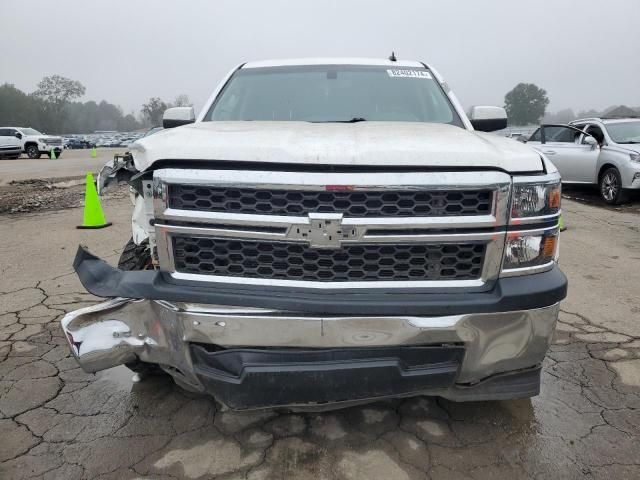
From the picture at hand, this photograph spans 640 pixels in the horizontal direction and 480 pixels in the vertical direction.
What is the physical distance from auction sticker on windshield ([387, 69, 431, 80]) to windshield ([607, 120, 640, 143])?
26.5ft

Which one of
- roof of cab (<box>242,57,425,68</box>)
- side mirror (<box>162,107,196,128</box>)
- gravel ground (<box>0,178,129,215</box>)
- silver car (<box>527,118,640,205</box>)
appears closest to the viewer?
side mirror (<box>162,107,196,128</box>)

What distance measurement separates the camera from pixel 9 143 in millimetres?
27422

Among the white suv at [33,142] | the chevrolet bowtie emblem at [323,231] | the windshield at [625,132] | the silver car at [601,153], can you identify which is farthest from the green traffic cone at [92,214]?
the white suv at [33,142]

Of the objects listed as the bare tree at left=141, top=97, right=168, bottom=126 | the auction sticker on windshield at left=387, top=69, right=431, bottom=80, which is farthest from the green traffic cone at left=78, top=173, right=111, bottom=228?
the bare tree at left=141, top=97, right=168, bottom=126

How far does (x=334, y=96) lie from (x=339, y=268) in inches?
76.8

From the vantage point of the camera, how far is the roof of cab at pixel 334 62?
12.9 feet

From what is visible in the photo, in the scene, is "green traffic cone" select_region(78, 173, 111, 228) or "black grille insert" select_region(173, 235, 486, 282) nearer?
"black grille insert" select_region(173, 235, 486, 282)

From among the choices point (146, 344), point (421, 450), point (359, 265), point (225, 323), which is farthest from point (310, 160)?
point (421, 450)

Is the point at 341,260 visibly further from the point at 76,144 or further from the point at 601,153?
the point at 76,144

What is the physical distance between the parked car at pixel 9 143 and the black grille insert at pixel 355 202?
101 feet

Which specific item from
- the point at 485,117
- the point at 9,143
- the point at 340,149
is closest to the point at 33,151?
the point at 9,143

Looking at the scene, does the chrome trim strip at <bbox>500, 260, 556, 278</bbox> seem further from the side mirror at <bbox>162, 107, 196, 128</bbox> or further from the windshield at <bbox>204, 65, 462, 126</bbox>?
the side mirror at <bbox>162, 107, 196, 128</bbox>

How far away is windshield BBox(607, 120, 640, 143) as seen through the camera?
1000 cm

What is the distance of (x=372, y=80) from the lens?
373 centimetres
